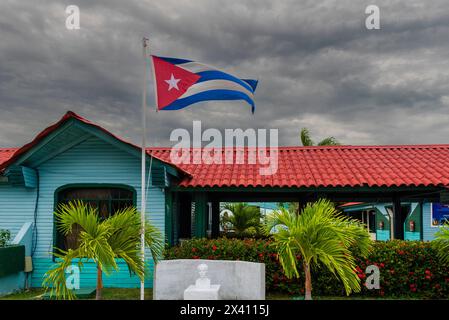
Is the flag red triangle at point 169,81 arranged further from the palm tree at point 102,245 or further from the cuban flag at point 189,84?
the palm tree at point 102,245

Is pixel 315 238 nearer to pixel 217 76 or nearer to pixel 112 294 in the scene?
pixel 217 76

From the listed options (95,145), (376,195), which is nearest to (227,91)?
(95,145)

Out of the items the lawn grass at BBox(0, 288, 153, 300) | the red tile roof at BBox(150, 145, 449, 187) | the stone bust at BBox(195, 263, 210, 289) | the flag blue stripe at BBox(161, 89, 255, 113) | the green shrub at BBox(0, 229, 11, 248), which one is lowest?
the lawn grass at BBox(0, 288, 153, 300)

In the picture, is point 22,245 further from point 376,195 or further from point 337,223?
point 376,195

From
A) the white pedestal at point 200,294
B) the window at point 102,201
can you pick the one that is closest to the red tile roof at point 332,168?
the window at point 102,201

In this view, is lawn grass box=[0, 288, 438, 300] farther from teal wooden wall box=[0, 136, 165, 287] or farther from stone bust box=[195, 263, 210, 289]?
stone bust box=[195, 263, 210, 289]

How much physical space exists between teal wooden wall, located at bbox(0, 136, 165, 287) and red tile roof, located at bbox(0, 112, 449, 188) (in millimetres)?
970

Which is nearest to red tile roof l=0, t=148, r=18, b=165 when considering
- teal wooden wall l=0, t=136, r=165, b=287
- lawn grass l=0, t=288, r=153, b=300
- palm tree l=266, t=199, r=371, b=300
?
teal wooden wall l=0, t=136, r=165, b=287

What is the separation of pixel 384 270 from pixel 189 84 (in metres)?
6.37

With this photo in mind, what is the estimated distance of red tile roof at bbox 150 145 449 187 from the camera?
11508mm

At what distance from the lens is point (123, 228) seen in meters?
7.75

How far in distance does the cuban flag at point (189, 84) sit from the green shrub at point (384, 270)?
12.6 ft

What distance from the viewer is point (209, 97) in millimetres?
8805

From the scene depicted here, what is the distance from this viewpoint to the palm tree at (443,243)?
931cm
